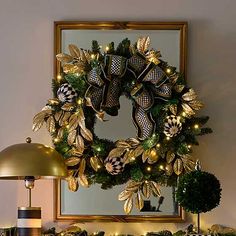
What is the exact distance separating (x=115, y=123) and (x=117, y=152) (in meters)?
0.16

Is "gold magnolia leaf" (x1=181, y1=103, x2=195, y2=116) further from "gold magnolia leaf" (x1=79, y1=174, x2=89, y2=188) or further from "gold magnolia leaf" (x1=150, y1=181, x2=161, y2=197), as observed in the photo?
"gold magnolia leaf" (x1=79, y1=174, x2=89, y2=188)

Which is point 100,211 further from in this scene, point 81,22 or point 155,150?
point 81,22

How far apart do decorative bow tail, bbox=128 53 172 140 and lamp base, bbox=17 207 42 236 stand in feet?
1.56

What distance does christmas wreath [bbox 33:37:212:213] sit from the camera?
79.7 inches

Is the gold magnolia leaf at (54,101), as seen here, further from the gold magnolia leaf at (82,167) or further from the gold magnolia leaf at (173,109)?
the gold magnolia leaf at (173,109)

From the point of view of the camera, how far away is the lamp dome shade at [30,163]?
183cm

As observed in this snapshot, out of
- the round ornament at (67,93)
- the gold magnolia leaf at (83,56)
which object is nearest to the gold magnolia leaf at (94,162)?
the round ornament at (67,93)

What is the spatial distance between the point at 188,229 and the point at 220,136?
386 mm

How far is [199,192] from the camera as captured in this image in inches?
71.0

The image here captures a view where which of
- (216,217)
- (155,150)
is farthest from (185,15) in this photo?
(216,217)

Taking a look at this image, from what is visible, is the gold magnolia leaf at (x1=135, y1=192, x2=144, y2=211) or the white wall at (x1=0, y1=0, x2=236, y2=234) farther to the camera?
the white wall at (x1=0, y1=0, x2=236, y2=234)

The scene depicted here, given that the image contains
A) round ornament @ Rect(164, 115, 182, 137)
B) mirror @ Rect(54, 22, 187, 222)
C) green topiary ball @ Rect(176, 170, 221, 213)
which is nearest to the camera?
green topiary ball @ Rect(176, 170, 221, 213)

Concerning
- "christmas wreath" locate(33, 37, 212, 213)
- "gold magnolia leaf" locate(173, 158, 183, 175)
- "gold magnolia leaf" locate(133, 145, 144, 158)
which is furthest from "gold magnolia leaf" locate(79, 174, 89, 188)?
"gold magnolia leaf" locate(173, 158, 183, 175)

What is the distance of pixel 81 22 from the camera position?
2.21 meters
